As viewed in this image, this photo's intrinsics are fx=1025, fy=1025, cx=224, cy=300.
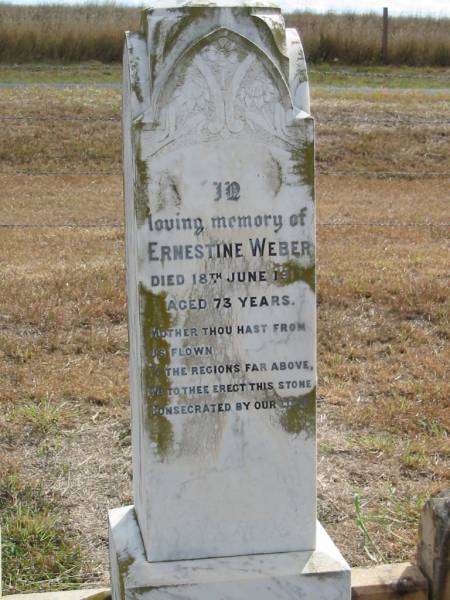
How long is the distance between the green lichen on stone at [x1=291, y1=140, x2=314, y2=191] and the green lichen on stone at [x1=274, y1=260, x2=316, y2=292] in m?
0.25

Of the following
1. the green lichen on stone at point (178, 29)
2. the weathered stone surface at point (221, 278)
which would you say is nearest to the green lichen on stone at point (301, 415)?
the weathered stone surface at point (221, 278)

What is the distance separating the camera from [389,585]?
3549 mm

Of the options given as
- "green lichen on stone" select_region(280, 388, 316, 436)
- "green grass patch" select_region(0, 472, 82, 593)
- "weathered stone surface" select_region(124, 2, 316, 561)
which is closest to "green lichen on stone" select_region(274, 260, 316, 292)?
"weathered stone surface" select_region(124, 2, 316, 561)

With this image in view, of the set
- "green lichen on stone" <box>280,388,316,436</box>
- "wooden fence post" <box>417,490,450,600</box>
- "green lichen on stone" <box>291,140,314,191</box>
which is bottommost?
"wooden fence post" <box>417,490,450,600</box>

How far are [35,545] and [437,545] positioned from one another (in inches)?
63.3

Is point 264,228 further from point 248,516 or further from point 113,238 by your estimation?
point 113,238

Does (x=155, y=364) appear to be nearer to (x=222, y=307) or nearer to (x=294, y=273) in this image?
(x=222, y=307)

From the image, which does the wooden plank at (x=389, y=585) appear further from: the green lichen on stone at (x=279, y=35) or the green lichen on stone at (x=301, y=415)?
the green lichen on stone at (x=279, y=35)

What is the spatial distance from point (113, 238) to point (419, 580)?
587cm

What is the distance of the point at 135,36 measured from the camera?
324cm

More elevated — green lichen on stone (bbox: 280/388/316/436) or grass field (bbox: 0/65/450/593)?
green lichen on stone (bbox: 280/388/316/436)

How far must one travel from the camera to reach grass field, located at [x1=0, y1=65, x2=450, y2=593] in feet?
14.0

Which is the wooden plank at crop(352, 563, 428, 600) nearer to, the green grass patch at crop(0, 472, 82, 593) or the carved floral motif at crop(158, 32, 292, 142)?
the green grass patch at crop(0, 472, 82, 593)

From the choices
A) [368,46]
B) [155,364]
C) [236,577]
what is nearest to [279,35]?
[155,364]
